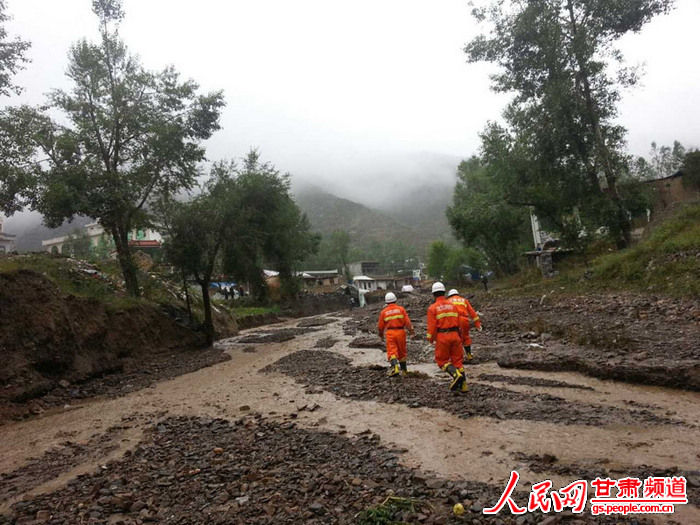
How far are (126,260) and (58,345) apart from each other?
640 cm

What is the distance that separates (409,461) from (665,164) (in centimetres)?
8538

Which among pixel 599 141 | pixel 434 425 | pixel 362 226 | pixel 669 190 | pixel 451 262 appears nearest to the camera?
pixel 434 425

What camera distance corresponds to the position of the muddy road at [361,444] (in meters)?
4.09

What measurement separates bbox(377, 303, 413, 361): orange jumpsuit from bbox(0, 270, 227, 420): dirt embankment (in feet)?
24.9

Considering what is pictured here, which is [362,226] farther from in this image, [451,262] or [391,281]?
[451,262]

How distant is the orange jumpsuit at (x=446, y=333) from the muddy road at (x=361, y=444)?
61 cm

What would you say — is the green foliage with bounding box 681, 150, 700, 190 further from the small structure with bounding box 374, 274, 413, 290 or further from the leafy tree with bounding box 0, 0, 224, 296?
the small structure with bounding box 374, 274, 413, 290

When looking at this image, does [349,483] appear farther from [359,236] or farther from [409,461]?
[359,236]

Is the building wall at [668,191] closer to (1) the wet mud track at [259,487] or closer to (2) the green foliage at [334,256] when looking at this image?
(1) the wet mud track at [259,487]

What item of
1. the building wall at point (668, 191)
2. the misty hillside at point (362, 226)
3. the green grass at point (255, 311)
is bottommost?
the green grass at point (255, 311)

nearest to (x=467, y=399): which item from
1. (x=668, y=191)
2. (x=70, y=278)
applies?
(x=70, y=278)

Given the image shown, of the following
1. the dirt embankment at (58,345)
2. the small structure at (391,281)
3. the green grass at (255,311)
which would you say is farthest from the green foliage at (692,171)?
the small structure at (391,281)

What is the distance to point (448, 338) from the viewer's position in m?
8.21

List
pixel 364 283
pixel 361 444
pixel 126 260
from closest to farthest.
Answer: pixel 361 444
pixel 126 260
pixel 364 283
